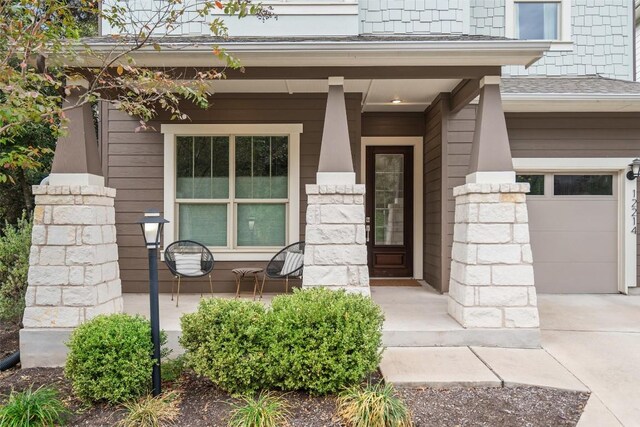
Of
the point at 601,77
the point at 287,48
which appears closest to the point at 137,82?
the point at 287,48

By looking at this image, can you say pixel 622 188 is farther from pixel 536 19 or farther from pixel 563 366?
pixel 563 366

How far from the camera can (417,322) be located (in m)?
4.26

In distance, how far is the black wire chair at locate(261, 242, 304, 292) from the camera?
5.16 m

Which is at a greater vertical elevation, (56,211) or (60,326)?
(56,211)

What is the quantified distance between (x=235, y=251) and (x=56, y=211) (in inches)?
92.0

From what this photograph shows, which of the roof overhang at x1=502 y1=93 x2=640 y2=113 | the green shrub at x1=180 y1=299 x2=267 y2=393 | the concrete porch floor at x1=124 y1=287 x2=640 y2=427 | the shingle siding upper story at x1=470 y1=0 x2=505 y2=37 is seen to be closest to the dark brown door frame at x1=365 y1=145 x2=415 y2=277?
the concrete porch floor at x1=124 y1=287 x2=640 y2=427

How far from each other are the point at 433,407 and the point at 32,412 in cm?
255

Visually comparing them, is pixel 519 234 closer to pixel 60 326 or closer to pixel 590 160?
pixel 590 160

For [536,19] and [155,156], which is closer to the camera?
[155,156]

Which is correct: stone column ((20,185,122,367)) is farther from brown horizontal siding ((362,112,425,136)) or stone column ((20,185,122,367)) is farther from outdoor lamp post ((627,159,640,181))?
outdoor lamp post ((627,159,640,181))

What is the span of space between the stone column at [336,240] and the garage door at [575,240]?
3.39 meters

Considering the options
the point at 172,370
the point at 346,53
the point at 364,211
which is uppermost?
the point at 346,53

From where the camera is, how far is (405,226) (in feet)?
22.9

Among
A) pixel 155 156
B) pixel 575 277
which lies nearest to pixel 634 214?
pixel 575 277
